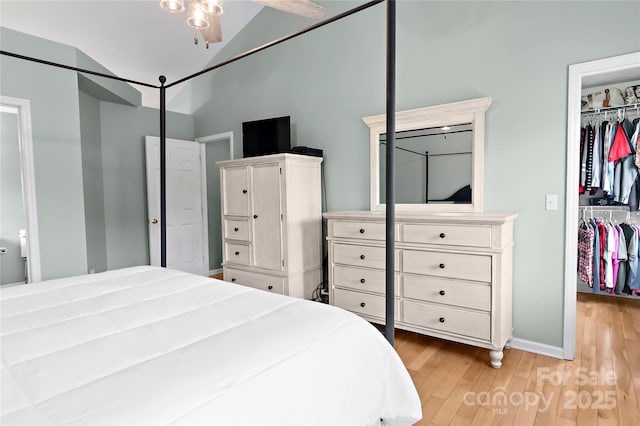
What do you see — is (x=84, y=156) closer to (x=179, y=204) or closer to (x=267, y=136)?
(x=179, y=204)

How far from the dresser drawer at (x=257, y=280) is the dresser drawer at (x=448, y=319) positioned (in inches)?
46.0

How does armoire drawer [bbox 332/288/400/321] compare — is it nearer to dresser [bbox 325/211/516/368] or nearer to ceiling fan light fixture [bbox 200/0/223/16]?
dresser [bbox 325/211/516/368]

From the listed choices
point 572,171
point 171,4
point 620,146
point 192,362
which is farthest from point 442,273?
point 171,4

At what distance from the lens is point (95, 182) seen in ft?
13.9

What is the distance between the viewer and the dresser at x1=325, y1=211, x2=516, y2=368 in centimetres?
233

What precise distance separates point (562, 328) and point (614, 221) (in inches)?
73.9

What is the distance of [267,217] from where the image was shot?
10.9 feet

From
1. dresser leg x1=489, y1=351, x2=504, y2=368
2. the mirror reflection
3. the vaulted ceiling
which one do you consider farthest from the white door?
dresser leg x1=489, y1=351, x2=504, y2=368

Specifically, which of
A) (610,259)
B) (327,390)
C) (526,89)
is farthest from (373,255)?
(610,259)

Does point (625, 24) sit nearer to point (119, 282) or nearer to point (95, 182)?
point (119, 282)

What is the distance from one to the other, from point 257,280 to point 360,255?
1.13 m

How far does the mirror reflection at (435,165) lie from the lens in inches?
111

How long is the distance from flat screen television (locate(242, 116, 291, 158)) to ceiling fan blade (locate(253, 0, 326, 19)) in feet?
4.21

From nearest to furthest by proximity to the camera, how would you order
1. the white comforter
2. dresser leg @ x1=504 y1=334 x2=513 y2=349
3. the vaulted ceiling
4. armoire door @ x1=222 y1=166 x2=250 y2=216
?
the white comforter, dresser leg @ x1=504 y1=334 x2=513 y2=349, the vaulted ceiling, armoire door @ x1=222 y1=166 x2=250 y2=216
